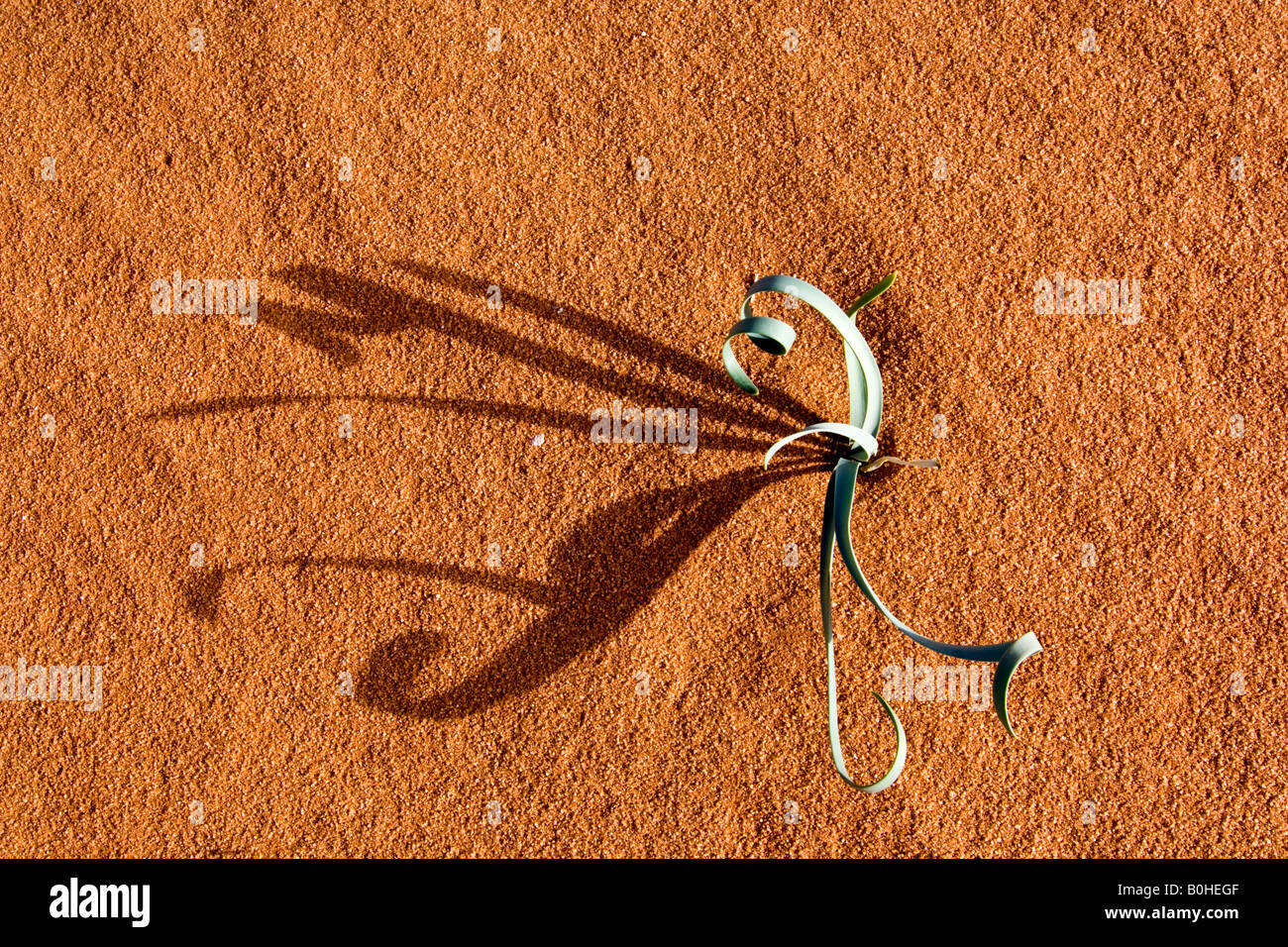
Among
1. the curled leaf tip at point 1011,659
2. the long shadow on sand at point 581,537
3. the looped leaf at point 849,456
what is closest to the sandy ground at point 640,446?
the long shadow on sand at point 581,537

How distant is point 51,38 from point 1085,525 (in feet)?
16.1

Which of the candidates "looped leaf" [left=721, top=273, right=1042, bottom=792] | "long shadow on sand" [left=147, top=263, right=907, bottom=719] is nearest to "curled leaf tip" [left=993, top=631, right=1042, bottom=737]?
"looped leaf" [left=721, top=273, right=1042, bottom=792]

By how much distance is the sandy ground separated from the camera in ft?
11.8

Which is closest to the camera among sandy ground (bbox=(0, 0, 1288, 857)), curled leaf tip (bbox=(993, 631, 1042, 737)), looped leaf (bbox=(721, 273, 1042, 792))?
curled leaf tip (bbox=(993, 631, 1042, 737))

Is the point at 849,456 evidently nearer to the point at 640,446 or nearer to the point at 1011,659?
the point at 640,446

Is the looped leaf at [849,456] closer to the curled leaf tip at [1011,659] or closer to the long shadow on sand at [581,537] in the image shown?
the curled leaf tip at [1011,659]

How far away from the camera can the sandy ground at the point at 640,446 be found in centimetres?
358

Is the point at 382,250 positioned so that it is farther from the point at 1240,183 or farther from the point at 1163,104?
the point at 1240,183

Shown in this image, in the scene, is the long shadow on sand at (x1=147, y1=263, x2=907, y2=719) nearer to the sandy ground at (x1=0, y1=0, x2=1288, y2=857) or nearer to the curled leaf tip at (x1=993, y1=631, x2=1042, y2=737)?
the sandy ground at (x1=0, y1=0, x2=1288, y2=857)

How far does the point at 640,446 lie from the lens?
144 inches

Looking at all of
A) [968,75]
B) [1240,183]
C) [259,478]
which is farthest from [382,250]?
[1240,183]

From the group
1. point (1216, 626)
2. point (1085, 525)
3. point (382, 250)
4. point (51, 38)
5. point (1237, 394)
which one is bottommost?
point (1216, 626)

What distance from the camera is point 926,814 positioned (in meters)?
3.57

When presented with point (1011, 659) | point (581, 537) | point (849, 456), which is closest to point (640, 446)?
point (581, 537)
